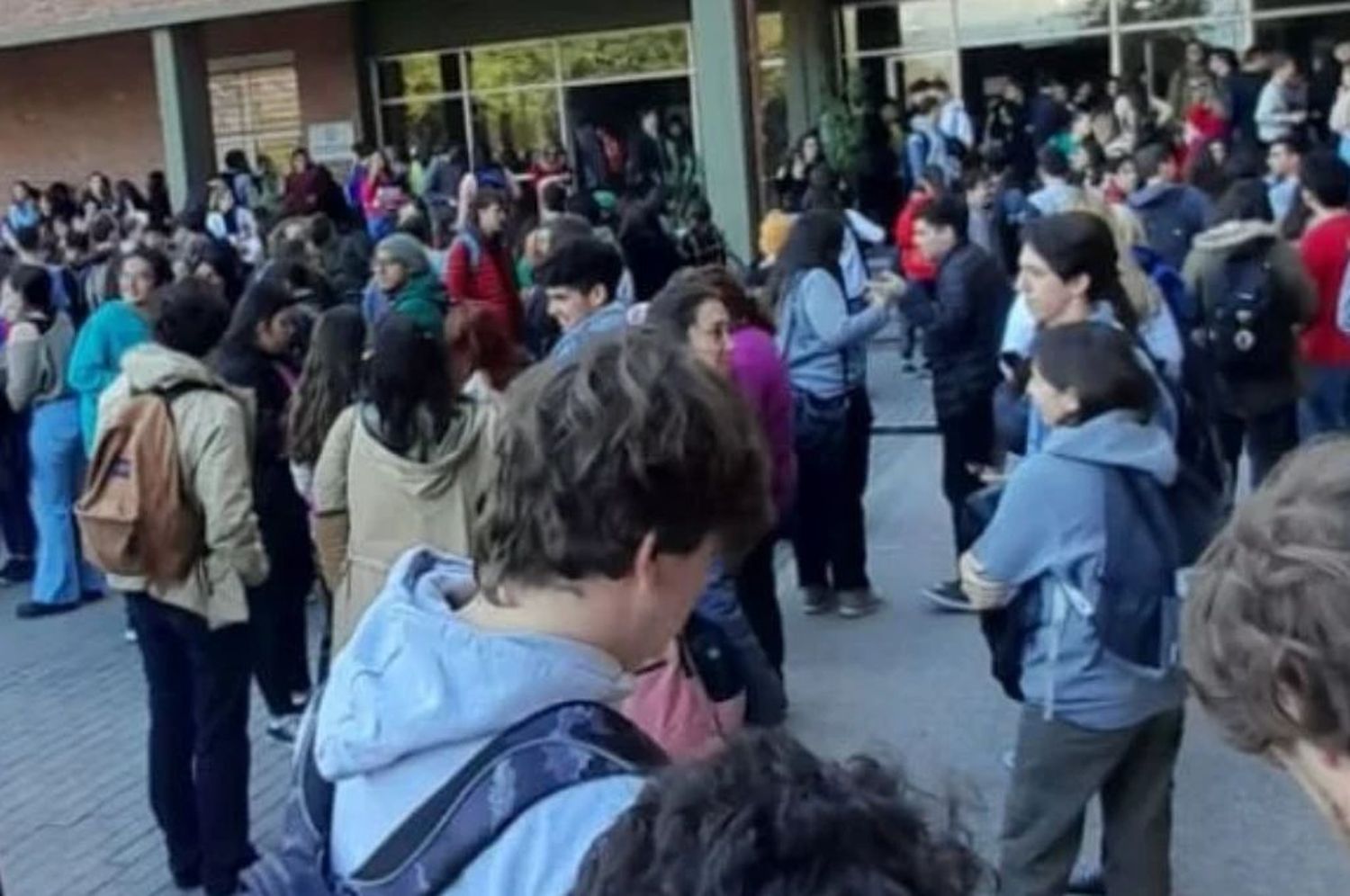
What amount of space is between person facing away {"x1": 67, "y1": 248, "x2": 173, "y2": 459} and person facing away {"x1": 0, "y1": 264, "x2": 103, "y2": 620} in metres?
0.58

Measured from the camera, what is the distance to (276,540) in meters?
7.71

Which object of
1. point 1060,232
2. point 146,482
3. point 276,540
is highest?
point 1060,232

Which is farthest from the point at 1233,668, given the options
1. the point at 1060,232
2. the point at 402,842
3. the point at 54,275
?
the point at 54,275

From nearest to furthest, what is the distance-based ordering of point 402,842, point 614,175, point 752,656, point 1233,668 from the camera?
1. point 1233,668
2. point 402,842
3. point 752,656
4. point 614,175

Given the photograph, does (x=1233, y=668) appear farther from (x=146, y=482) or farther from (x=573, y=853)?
(x=146, y=482)

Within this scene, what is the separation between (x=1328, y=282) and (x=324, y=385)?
174 inches

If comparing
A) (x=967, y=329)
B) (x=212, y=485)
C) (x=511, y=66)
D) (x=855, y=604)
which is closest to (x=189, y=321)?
(x=212, y=485)

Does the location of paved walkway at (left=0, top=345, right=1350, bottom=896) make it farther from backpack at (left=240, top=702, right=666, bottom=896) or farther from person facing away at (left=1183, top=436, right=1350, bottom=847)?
person facing away at (left=1183, top=436, right=1350, bottom=847)

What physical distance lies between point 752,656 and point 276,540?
3.39 m

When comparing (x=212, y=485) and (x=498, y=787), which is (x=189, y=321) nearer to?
(x=212, y=485)

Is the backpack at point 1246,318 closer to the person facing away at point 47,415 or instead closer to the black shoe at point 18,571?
the person facing away at point 47,415

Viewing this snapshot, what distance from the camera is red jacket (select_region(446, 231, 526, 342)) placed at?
11.3 metres

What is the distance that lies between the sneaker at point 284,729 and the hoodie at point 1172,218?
4699mm

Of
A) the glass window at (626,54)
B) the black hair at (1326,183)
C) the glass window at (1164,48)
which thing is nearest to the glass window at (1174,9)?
the glass window at (1164,48)
